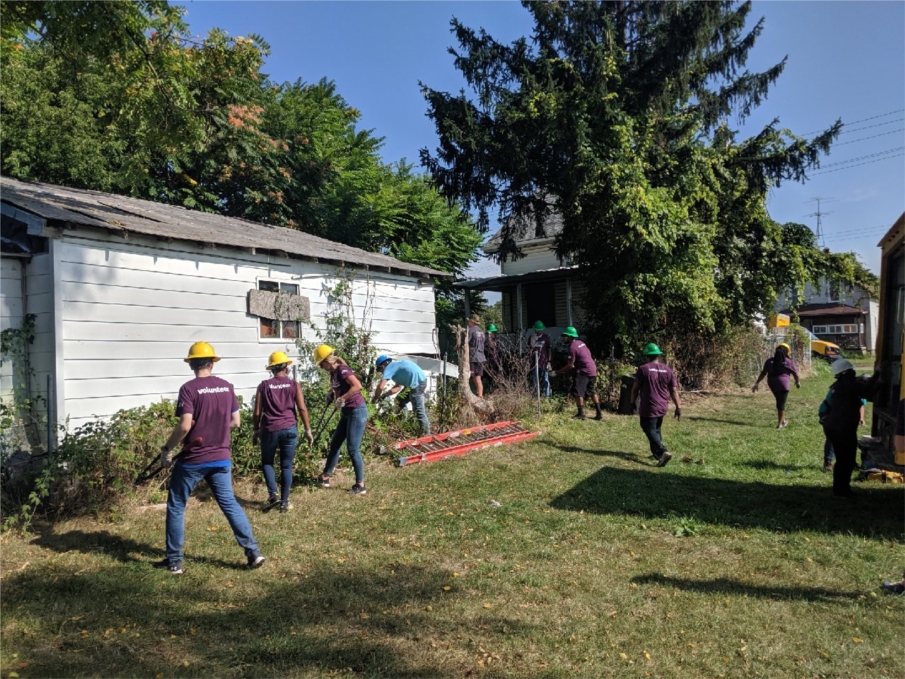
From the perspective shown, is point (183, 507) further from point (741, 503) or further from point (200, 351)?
point (741, 503)

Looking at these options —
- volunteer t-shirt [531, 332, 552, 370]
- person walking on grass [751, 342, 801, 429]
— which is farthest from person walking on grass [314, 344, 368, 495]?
person walking on grass [751, 342, 801, 429]

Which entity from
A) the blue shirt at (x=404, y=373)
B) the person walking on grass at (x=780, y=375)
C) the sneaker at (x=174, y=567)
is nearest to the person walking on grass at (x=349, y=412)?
the blue shirt at (x=404, y=373)

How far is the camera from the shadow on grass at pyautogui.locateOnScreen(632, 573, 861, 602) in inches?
176

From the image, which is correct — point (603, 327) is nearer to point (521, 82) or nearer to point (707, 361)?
point (707, 361)

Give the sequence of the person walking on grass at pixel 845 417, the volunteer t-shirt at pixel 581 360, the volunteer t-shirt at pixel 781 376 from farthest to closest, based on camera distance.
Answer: the volunteer t-shirt at pixel 581 360
the volunteer t-shirt at pixel 781 376
the person walking on grass at pixel 845 417

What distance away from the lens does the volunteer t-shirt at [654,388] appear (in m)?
8.82

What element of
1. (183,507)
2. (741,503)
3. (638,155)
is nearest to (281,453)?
(183,507)

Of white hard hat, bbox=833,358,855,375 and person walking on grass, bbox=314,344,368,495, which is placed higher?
white hard hat, bbox=833,358,855,375

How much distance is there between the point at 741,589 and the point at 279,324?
7439mm

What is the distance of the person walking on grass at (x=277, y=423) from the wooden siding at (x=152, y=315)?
7.03ft

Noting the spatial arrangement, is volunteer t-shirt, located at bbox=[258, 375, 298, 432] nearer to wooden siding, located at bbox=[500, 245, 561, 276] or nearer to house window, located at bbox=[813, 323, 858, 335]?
wooden siding, located at bbox=[500, 245, 561, 276]

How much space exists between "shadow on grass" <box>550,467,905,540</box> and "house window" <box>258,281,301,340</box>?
513 cm

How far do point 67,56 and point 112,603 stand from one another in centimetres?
733

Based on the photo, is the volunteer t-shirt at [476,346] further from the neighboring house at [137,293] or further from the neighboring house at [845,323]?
the neighboring house at [845,323]
